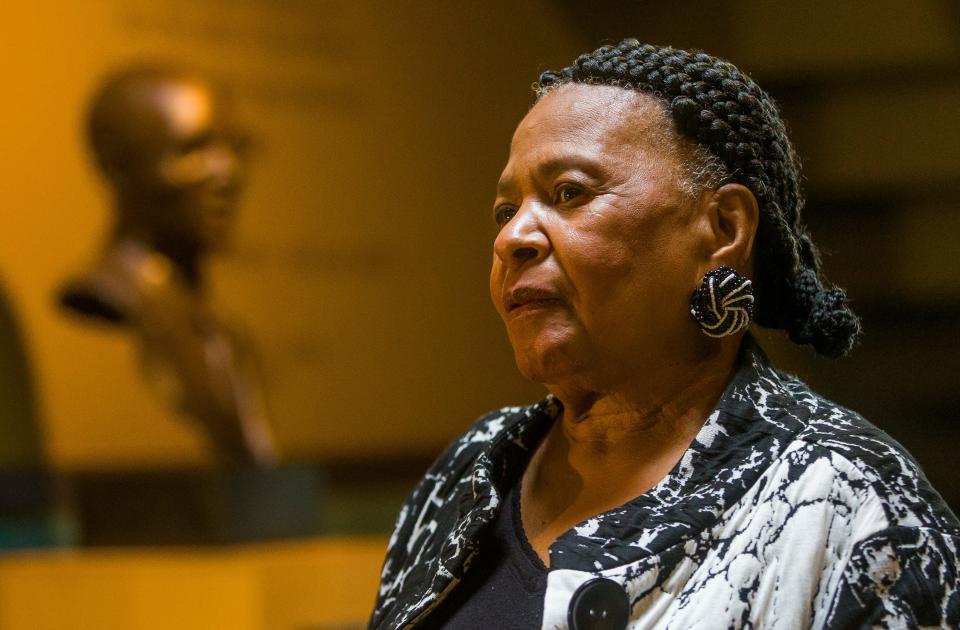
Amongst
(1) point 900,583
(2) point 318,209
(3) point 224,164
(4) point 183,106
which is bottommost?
(2) point 318,209

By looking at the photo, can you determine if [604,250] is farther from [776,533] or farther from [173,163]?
[173,163]

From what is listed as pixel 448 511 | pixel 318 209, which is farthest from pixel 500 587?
pixel 318 209

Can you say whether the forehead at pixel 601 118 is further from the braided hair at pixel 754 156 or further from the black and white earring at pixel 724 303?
the black and white earring at pixel 724 303

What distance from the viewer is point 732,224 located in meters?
1.46

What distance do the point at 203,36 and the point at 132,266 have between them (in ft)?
4.03

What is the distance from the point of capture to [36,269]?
425 cm

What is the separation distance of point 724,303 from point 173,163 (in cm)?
258

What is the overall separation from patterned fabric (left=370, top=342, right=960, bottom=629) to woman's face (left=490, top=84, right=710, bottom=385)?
122 millimetres

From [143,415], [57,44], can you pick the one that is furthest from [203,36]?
[143,415]

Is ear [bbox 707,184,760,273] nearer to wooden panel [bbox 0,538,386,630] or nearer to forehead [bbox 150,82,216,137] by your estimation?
wooden panel [bbox 0,538,386,630]

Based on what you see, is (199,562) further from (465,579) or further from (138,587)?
(465,579)

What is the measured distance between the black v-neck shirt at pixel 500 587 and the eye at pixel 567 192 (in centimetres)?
37

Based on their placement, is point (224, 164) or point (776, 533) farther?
point (224, 164)

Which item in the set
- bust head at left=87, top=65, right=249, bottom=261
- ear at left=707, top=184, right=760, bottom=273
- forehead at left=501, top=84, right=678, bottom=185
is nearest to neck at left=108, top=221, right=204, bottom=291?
bust head at left=87, top=65, right=249, bottom=261
